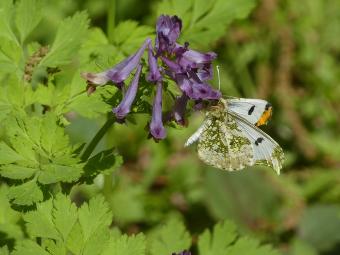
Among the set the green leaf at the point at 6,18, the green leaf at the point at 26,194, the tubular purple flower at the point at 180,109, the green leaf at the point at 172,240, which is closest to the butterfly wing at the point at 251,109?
the tubular purple flower at the point at 180,109

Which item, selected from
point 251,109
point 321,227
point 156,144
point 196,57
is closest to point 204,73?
point 196,57

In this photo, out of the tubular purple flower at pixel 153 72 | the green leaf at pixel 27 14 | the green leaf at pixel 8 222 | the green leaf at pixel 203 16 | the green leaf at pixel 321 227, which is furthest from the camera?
the green leaf at pixel 321 227

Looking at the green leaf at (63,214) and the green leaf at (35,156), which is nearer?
the green leaf at (35,156)

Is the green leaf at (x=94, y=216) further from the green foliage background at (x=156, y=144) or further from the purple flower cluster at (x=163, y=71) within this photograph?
the purple flower cluster at (x=163, y=71)

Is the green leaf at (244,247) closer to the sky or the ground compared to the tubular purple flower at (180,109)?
closer to the ground

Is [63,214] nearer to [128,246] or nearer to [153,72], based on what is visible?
[128,246]

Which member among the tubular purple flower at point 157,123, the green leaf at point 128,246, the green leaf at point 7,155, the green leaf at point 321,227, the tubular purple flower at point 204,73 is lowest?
the green leaf at point 321,227

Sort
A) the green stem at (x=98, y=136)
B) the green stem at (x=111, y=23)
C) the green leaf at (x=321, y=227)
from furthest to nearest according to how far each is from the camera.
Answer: the green leaf at (x=321, y=227) → the green stem at (x=111, y=23) → the green stem at (x=98, y=136)
